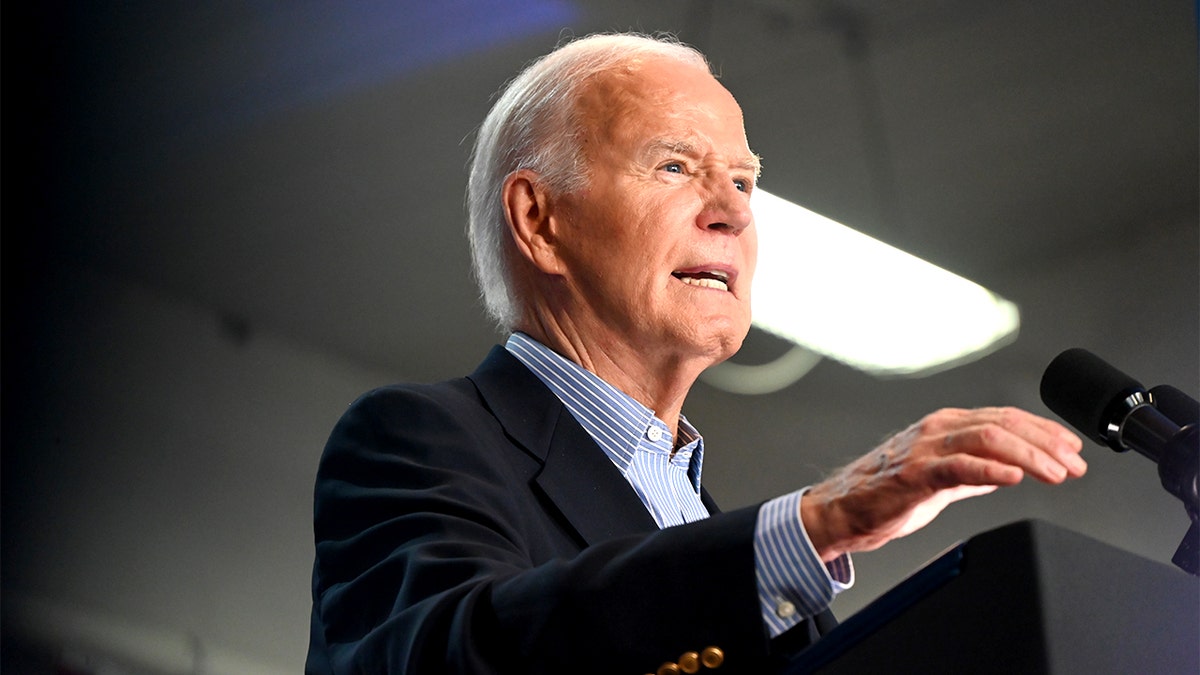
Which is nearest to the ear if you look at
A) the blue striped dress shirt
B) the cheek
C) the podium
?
the blue striped dress shirt

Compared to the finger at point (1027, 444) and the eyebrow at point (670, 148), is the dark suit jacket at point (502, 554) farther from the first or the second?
the eyebrow at point (670, 148)

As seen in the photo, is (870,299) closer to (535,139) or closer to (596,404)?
(535,139)

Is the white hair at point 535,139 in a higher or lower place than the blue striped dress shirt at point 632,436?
higher

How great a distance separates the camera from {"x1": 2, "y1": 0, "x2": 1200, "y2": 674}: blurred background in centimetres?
291

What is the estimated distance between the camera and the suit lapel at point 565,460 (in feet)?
3.88

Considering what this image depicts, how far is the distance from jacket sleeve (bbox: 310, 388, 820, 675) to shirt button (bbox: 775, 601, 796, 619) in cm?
2

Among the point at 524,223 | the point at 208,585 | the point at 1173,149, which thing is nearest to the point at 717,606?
the point at 524,223

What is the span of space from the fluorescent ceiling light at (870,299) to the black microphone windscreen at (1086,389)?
91.1 inches

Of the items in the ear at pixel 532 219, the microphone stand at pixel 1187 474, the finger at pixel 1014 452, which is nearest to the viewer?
the finger at pixel 1014 452

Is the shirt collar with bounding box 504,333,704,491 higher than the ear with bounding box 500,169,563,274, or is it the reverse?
the ear with bounding box 500,169,563,274

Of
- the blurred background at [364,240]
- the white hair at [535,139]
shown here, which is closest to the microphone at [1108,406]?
the white hair at [535,139]

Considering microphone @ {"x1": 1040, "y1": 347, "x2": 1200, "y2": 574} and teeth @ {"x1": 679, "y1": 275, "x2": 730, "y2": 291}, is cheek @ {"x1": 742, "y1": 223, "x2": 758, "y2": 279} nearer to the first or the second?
teeth @ {"x1": 679, "y1": 275, "x2": 730, "y2": 291}

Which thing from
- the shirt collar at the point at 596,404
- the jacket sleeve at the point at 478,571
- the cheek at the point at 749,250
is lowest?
the jacket sleeve at the point at 478,571

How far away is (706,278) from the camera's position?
1.54 meters
